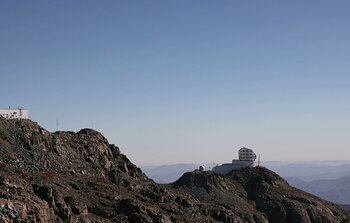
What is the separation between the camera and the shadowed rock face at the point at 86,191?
44.3 metres

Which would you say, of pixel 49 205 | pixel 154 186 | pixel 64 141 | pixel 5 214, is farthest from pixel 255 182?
pixel 5 214

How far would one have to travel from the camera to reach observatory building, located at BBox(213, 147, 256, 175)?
408 feet

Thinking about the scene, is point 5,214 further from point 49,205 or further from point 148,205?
point 148,205

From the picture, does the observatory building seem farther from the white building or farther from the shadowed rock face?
the white building

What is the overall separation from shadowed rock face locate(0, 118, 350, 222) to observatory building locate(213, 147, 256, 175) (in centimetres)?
2801

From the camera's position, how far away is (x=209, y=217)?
65.4 m

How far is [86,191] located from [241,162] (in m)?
74.4

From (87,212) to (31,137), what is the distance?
15.3 metres

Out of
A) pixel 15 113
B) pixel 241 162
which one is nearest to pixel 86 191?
pixel 15 113

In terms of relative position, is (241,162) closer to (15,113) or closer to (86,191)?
(15,113)

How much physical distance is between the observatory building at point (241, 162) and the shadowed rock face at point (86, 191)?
28.0 metres

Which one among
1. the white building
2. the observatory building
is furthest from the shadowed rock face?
the observatory building

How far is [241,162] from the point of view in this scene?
410ft

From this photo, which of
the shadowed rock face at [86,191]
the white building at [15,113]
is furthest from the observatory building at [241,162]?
the white building at [15,113]
